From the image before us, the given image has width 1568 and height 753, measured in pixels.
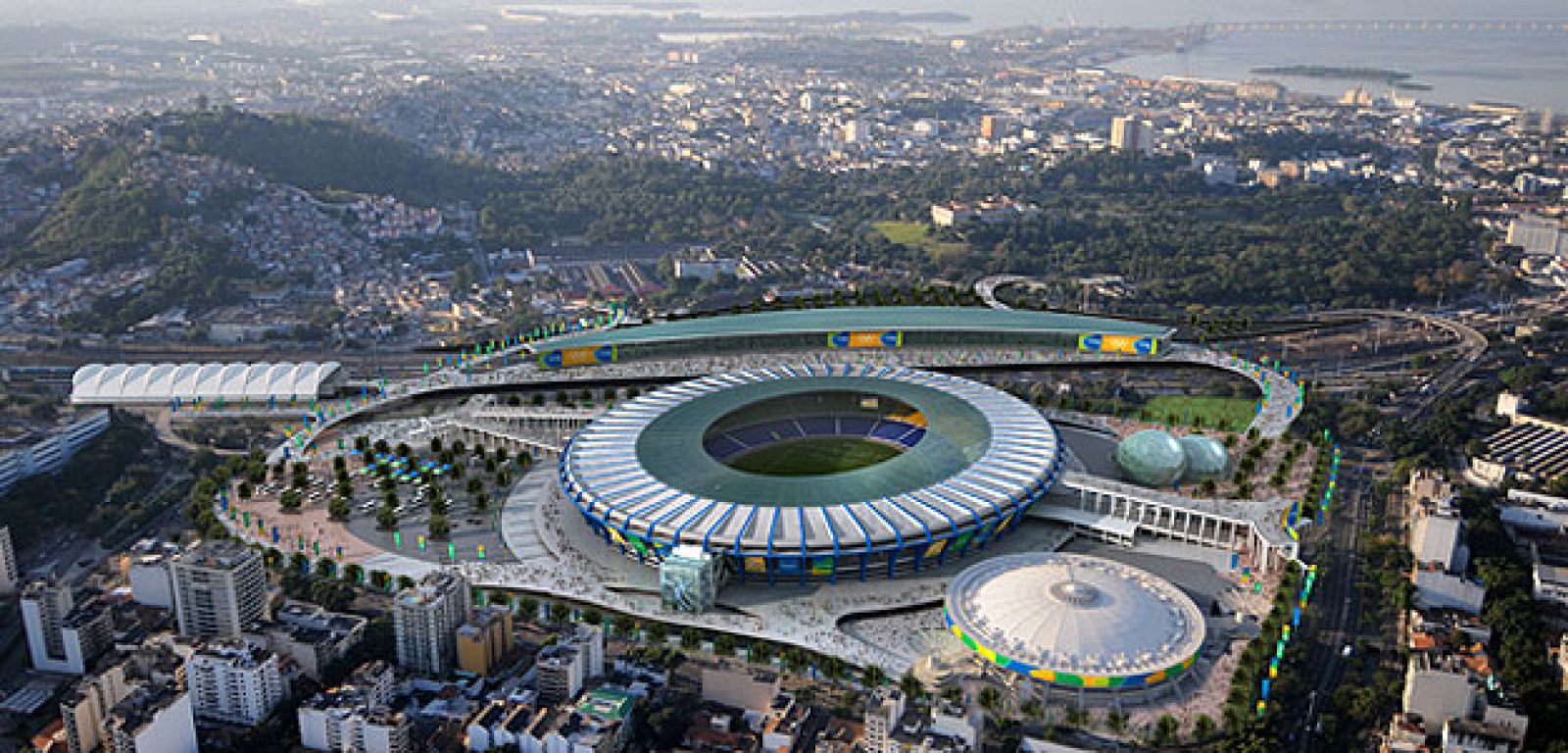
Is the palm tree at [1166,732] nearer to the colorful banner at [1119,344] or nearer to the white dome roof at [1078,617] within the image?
the white dome roof at [1078,617]

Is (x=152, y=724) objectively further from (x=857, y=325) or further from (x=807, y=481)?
(x=857, y=325)

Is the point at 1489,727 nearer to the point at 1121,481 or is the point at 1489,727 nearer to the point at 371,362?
the point at 1121,481

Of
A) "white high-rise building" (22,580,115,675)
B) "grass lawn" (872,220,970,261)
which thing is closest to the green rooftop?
"white high-rise building" (22,580,115,675)

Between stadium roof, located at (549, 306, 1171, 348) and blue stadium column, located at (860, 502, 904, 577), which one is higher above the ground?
stadium roof, located at (549, 306, 1171, 348)

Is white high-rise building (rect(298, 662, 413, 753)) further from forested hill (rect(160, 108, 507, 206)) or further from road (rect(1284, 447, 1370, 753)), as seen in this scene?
forested hill (rect(160, 108, 507, 206))

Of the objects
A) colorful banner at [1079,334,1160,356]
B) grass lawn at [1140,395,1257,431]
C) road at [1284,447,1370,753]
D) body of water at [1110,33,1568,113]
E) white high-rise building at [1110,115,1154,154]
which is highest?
body of water at [1110,33,1568,113]

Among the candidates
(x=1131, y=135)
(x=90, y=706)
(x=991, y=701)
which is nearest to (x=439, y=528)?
(x=90, y=706)
